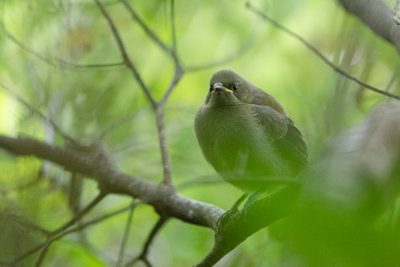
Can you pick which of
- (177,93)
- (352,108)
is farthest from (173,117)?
(352,108)

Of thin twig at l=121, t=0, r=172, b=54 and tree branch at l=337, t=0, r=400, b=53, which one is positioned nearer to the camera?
tree branch at l=337, t=0, r=400, b=53

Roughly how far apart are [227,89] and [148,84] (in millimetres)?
1753

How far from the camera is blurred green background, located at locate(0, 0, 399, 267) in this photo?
11.5ft

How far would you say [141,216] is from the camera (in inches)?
229

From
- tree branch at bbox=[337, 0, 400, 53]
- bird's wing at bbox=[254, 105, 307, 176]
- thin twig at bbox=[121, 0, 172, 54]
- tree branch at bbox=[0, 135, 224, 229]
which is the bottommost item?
tree branch at bbox=[0, 135, 224, 229]

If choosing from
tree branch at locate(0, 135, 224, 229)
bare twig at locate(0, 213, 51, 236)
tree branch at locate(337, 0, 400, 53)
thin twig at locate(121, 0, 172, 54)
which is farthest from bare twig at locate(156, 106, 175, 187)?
tree branch at locate(337, 0, 400, 53)

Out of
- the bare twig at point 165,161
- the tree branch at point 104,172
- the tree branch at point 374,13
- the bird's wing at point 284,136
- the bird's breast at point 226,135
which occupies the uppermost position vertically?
the tree branch at point 374,13

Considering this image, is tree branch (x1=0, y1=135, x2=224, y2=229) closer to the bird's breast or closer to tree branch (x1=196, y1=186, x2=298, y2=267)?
the bird's breast

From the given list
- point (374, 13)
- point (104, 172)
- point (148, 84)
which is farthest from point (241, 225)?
point (148, 84)

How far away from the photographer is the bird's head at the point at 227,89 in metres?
3.94

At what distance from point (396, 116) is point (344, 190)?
15.6 inches

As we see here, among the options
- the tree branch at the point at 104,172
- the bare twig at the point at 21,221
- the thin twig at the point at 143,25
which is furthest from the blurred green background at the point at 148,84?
the thin twig at the point at 143,25

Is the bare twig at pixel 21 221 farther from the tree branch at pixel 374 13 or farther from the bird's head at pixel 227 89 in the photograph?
the tree branch at pixel 374 13

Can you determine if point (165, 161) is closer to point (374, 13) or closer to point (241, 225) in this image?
point (241, 225)
